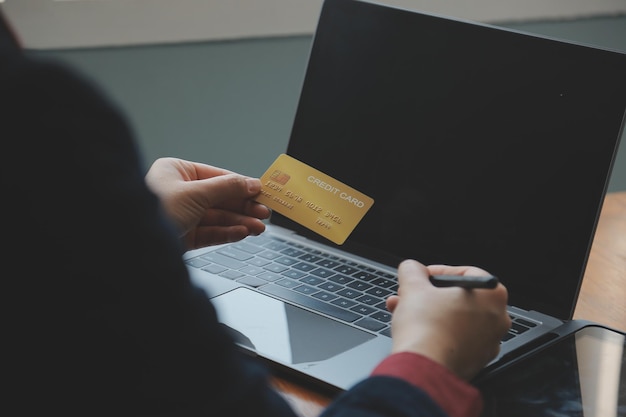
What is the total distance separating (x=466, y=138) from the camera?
37.3 inches

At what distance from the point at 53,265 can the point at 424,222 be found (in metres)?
0.61

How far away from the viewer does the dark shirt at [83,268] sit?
41 centimetres

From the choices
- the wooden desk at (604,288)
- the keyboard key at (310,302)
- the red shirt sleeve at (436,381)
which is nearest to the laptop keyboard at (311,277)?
the keyboard key at (310,302)

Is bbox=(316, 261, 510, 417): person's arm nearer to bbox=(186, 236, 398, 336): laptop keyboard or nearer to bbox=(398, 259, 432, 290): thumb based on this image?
bbox=(398, 259, 432, 290): thumb

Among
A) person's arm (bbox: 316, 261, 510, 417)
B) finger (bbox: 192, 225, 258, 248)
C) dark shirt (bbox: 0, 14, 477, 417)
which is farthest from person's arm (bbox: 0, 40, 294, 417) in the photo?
finger (bbox: 192, 225, 258, 248)

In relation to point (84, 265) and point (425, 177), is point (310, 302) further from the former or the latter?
point (84, 265)

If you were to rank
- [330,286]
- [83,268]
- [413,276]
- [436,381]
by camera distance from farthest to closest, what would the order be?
[330,286] → [413,276] → [436,381] → [83,268]

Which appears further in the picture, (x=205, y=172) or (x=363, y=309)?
(x=205, y=172)

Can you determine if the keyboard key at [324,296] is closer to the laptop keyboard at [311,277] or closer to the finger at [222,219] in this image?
the laptop keyboard at [311,277]

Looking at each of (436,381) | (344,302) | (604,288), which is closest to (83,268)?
(436,381)

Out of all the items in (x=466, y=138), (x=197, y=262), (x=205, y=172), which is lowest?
(x=197, y=262)

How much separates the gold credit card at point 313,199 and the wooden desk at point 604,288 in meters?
0.19

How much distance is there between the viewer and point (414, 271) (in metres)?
0.72

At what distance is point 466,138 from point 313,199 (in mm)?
185
